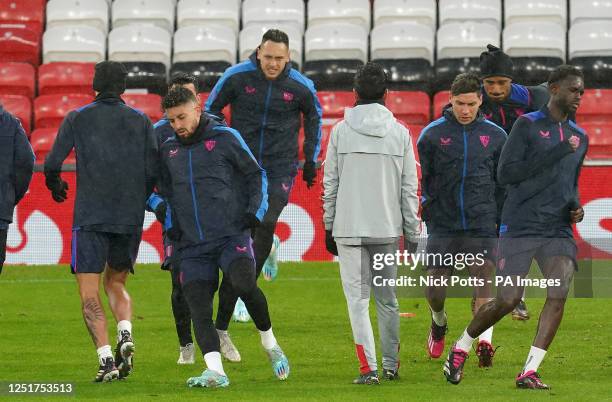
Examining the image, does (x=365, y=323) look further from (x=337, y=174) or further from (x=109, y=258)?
(x=109, y=258)

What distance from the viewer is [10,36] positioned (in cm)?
2064

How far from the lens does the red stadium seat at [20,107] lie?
18922 millimetres

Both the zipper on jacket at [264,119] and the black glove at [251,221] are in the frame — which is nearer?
the black glove at [251,221]

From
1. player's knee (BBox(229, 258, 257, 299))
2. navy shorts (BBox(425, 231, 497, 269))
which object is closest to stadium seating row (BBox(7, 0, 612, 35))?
navy shorts (BBox(425, 231, 497, 269))

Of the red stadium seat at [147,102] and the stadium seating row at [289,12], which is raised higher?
the stadium seating row at [289,12]

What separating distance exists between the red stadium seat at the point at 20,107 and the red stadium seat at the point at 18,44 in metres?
1.79

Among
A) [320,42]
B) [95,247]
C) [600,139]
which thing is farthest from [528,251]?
[320,42]

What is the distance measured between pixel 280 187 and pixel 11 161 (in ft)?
8.17

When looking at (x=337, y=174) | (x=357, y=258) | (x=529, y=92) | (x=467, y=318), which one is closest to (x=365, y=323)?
(x=357, y=258)

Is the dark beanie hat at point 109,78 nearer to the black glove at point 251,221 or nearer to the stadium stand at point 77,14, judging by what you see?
the black glove at point 251,221

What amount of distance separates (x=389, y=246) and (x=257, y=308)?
98cm

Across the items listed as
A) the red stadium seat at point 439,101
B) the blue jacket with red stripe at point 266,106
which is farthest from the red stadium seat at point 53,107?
the blue jacket with red stripe at point 266,106

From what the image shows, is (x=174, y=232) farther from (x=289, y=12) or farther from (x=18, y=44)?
(x=289, y=12)

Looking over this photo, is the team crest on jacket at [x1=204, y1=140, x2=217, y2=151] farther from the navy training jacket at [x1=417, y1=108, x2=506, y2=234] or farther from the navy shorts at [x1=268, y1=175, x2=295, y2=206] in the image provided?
the navy shorts at [x1=268, y1=175, x2=295, y2=206]
